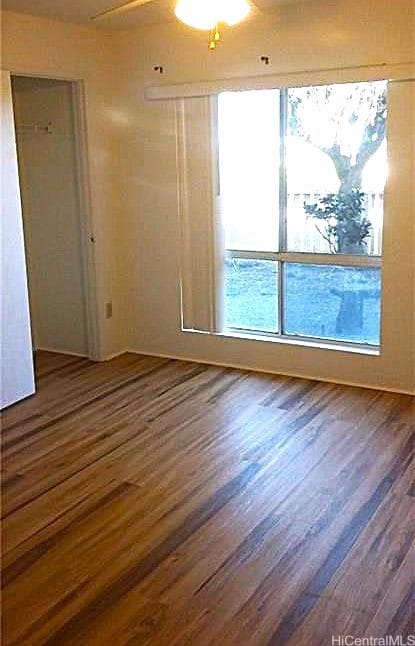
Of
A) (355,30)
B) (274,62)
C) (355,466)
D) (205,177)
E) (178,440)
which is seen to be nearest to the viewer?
(355,466)

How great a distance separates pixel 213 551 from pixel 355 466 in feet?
3.36

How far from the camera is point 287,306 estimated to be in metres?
4.87

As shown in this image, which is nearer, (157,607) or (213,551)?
(157,607)

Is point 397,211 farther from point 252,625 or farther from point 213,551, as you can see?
point 252,625

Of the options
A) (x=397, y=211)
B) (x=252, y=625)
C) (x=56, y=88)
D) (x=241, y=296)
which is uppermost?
(x=56, y=88)

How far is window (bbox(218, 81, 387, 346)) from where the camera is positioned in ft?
14.4

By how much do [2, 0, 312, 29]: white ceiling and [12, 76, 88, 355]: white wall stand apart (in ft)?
2.07

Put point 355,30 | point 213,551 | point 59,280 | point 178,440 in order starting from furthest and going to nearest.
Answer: point 59,280 < point 355,30 < point 178,440 < point 213,551

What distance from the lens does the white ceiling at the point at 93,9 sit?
403 cm

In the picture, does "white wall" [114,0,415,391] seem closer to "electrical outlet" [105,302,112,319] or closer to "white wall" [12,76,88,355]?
"electrical outlet" [105,302,112,319]

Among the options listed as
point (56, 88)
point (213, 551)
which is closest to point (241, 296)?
point (56, 88)

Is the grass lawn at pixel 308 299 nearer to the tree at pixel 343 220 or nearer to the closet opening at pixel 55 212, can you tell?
the tree at pixel 343 220

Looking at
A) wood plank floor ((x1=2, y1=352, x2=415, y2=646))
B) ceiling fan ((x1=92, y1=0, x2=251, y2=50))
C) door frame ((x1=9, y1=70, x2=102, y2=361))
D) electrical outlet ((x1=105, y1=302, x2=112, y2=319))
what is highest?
→ ceiling fan ((x1=92, y1=0, x2=251, y2=50))

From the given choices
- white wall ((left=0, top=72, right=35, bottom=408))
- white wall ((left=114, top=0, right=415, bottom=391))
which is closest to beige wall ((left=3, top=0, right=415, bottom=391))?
white wall ((left=114, top=0, right=415, bottom=391))
